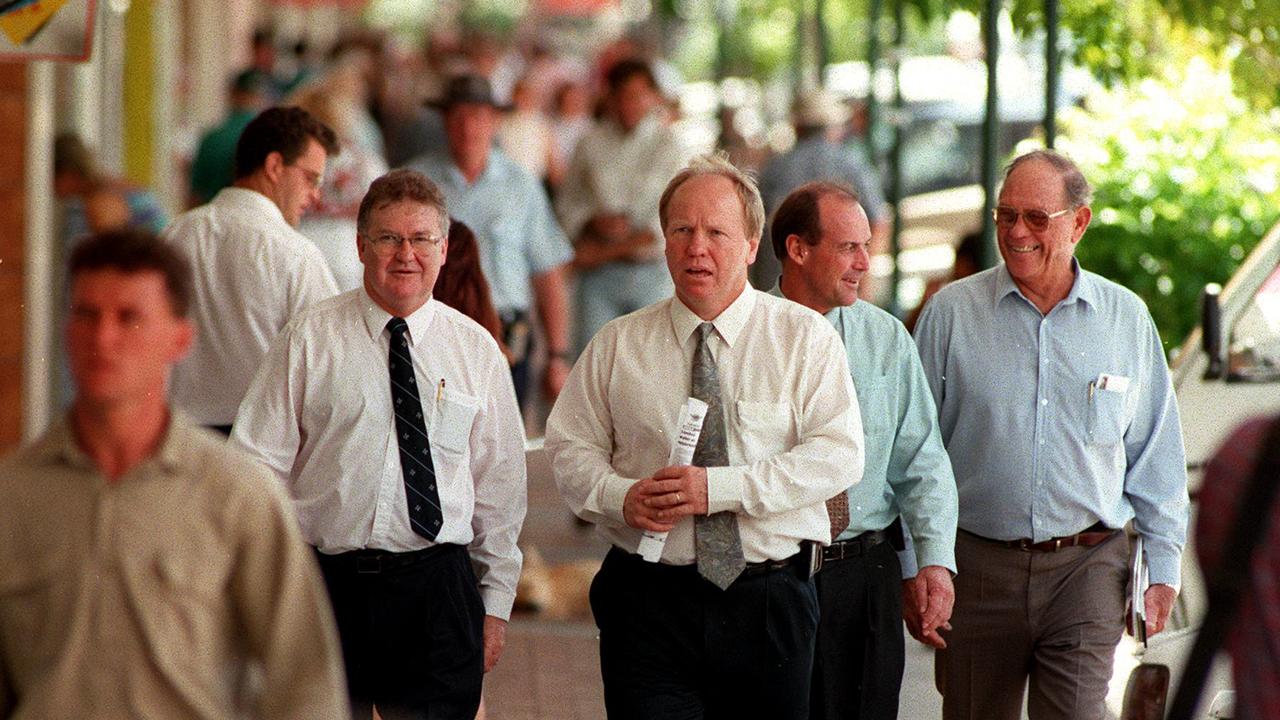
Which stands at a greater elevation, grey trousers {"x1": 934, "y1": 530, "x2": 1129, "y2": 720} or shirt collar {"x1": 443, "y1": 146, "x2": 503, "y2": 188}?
shirt collar {"x1": 443, "y1": 146, "x2": 503, "y2": 188}

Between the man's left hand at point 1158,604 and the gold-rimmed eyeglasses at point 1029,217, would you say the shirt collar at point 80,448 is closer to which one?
the gold-rimmed eyeglasses at point 1029,217

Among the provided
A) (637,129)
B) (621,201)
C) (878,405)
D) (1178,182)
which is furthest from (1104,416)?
(637,129)

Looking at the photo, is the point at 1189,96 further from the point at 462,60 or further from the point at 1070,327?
the point at 462,60

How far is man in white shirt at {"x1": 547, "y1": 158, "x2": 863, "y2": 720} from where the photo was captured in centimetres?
517

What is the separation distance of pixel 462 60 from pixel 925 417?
19.0 meters

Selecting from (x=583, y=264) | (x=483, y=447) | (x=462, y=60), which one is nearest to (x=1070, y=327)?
(x=483, y=447)

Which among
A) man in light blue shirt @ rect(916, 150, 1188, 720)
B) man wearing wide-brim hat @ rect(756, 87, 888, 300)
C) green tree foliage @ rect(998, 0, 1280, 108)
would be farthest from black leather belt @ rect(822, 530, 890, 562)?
man wearing wide-brim hat @ rect(756, 87, 888, 300)

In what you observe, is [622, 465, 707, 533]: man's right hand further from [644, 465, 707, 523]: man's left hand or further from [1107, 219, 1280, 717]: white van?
[1107, 219, 1280, 717]: white van

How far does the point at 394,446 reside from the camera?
5277 mm

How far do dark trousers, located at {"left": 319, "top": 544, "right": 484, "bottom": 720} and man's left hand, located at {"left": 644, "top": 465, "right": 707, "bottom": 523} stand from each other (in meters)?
0.66

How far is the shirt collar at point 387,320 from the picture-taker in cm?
537

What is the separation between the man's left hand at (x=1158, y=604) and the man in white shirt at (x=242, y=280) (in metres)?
2.72

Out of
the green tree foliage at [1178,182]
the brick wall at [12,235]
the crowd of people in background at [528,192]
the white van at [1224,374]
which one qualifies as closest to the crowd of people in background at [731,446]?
the white van at [1224,374]

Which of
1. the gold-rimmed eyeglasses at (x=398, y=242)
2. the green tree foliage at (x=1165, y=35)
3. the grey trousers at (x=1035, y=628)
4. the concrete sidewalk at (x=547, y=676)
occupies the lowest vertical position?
the concrete sidewalk at (x=547, y=676)
